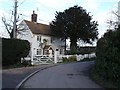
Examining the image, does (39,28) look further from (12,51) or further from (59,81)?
(59,81)

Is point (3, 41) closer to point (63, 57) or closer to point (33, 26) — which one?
point (63, 57)

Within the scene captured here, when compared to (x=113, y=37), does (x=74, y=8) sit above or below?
above

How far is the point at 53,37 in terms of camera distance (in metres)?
75.1

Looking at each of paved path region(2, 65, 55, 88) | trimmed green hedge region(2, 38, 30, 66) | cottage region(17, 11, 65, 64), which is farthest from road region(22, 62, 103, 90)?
cottage region(17, 11, 65, 64)

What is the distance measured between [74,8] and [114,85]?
58466 millimetres

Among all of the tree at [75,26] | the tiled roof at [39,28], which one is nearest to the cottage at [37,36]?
the tiled roof at [39,28]

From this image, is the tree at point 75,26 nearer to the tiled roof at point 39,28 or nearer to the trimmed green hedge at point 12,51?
the tiled roof at point 39,28

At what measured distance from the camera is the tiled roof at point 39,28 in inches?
2734

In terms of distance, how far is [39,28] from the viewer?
72750 mm

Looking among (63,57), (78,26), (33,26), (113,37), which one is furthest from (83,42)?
(113,37)

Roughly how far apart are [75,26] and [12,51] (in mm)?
37994

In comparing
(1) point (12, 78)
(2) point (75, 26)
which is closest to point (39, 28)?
(2) point (75, 26)

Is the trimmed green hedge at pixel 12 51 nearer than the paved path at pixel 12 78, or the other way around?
the paved path at pixel 12 78

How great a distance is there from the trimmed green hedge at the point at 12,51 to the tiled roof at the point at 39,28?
32.7m
